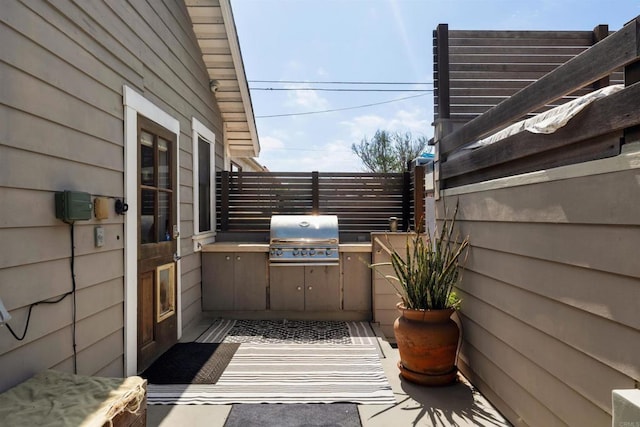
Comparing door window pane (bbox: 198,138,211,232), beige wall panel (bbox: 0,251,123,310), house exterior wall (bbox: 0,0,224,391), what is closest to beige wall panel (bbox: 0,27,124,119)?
house exterior wall (bbox: 0,0,224,391)

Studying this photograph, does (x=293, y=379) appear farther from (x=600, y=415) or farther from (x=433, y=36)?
(x=433, y=36)

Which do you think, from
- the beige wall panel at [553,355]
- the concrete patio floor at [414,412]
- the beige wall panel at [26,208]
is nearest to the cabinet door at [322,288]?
the concrete patio floor at [414,412]

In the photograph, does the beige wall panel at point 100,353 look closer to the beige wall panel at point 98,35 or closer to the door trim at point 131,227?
the door trim at point 131,227

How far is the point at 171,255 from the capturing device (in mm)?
3682

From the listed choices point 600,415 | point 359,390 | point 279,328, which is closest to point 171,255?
point 279,328

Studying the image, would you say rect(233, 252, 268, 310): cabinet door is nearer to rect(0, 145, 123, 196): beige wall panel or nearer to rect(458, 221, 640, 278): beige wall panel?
rect(0, 145, 123, 196): beige wall panel

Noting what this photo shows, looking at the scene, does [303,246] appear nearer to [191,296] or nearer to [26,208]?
[191,296]

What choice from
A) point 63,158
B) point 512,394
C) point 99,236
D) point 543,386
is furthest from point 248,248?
point 543,386

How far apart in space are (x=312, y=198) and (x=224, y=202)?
4.06 feet

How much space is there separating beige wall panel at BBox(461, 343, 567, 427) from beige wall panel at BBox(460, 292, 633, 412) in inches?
4.6

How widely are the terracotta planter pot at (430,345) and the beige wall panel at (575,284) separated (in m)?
0.54

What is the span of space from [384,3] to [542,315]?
5517 mm

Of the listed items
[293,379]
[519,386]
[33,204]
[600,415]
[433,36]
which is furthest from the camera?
[433,36]

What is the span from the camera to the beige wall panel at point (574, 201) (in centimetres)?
138
